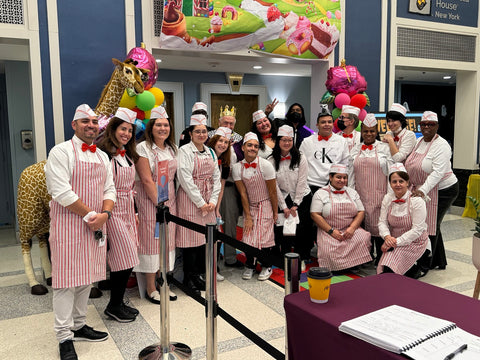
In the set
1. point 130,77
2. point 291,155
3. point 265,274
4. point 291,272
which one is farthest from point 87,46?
point 291,272

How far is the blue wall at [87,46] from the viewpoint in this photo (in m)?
4.39

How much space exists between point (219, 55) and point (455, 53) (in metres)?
4.02

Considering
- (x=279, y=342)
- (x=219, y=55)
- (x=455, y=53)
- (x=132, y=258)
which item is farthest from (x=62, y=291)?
(x=455, y=53)

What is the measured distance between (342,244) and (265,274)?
772 mm

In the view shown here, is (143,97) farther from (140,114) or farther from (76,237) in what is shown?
(76,237)

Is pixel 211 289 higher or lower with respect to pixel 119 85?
lower

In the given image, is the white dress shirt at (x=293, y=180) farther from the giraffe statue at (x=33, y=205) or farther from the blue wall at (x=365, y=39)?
the blue wall at (x=365, y=39)

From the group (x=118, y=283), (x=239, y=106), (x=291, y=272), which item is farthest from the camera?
(x=239, y=106)

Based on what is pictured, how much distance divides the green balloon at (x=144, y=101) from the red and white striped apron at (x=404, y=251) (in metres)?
2.33

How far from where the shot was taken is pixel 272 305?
3.37 meters

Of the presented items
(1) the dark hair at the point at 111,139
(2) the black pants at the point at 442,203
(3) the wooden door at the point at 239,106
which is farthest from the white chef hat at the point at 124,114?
(3) the wooden door at the point at 239,106

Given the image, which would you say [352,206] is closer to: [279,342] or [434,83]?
[279,342]

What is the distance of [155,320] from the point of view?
312 cm

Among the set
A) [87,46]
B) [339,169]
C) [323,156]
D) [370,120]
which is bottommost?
[339,169]
